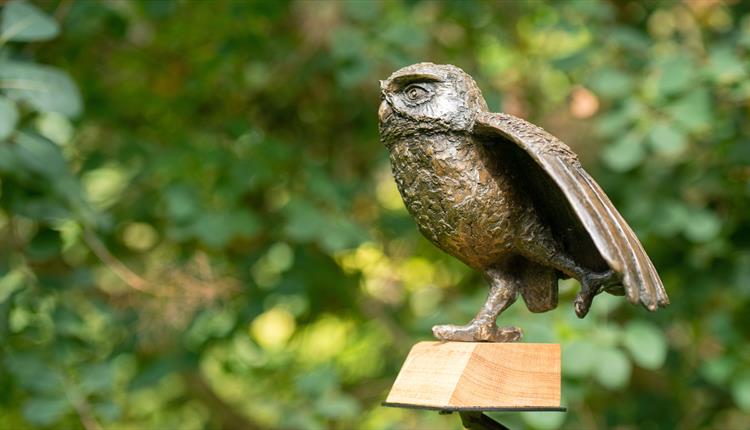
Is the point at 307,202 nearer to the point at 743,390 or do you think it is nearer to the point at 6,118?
the point at 6,118

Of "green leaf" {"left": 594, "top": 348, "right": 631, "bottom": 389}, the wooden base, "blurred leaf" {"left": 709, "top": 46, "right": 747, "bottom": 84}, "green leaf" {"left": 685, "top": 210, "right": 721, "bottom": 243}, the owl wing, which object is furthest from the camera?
"green leaf" {"left": 685, "top": 210, "right": 721, "bottom": 243}

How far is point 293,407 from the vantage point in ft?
8.11

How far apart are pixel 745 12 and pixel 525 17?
71cm

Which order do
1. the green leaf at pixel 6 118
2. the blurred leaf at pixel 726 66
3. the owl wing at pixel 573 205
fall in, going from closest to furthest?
→ the owl wing at pixel 573 205, the green leaf at pixel 6 118, the blurred leaf at pixel 726 66

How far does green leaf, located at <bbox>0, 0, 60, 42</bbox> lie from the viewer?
1.95m

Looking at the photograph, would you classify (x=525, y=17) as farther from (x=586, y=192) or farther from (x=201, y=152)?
(x=586, y=192)

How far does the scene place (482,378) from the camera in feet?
4.14

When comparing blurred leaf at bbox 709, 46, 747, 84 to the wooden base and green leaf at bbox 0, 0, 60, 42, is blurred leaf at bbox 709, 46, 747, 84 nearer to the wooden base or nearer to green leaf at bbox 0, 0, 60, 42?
the wooden base

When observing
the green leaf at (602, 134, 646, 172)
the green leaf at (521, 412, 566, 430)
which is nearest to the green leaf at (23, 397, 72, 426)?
the green leaf at (521, 412, 566, 430)

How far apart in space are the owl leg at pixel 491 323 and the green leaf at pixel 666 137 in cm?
102

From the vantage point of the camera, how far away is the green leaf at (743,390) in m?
2.35

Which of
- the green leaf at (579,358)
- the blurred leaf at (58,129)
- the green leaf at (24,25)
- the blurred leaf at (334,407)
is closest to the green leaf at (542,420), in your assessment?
the green leaf at (579,358)

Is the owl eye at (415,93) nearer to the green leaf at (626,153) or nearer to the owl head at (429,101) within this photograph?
the owl head at (429,101)

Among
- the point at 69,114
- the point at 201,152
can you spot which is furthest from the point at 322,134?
A: the point at 69,114
